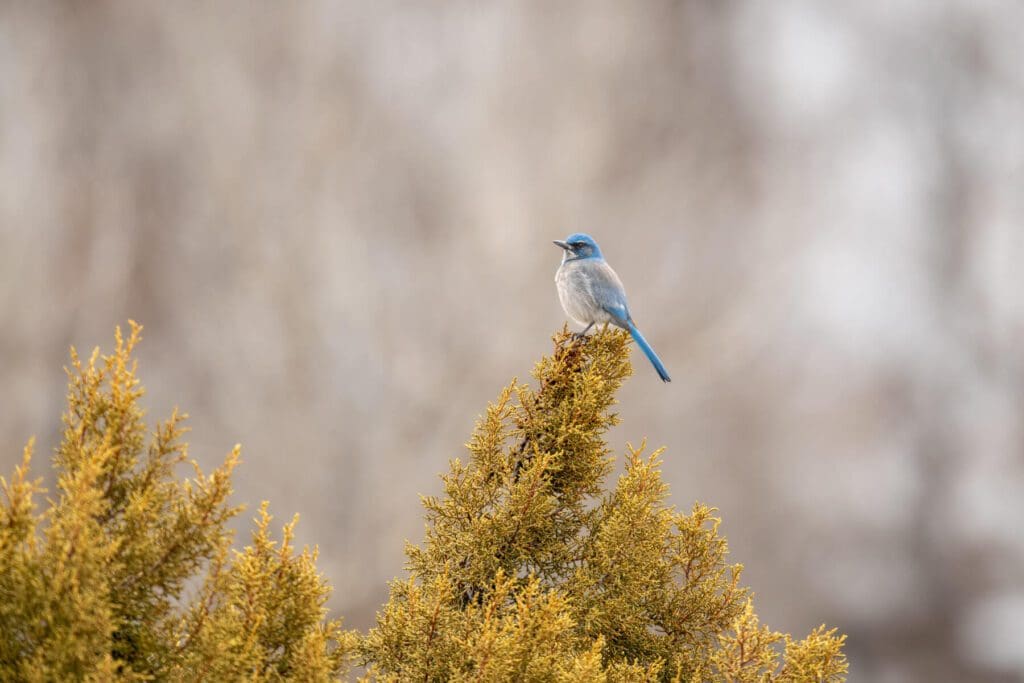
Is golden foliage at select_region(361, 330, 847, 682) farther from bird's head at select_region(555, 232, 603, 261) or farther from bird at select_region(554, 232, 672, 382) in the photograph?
bird's head at select_region(555, 232, 603, 261)

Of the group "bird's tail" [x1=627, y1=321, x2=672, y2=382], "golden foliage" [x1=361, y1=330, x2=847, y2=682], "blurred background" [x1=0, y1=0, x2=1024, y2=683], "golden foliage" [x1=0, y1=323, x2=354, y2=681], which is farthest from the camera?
"blurred background" [x1=0, y1=0, x2=1024, y2=683]

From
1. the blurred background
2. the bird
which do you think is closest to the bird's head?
the bird

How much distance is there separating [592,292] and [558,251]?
33.6 feet

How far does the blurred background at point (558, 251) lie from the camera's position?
1264cm

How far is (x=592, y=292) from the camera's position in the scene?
135 inches

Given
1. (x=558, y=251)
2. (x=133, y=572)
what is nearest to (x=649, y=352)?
(x=133, y=572)

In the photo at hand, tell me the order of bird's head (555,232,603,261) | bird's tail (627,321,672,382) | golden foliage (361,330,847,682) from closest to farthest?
golden foliage (361,330,847,682), bird's tail (627,321,672,382), bird's head (555,232,603,261)

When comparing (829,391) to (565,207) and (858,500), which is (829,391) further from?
(565,207)

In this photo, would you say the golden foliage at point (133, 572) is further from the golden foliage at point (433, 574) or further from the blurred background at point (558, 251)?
the blurred background at point (558, 251)

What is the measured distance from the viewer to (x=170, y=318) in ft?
41.8

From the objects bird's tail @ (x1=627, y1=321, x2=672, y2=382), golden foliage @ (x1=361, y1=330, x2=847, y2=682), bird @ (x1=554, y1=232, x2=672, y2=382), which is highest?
bird @ (x1=554, y1=232, x2=672, y2=382)

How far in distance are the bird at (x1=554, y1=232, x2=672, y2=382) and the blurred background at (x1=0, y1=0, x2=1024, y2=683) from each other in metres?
8.97

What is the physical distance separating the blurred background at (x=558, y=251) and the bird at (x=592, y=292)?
353 inches

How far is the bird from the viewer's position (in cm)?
333
